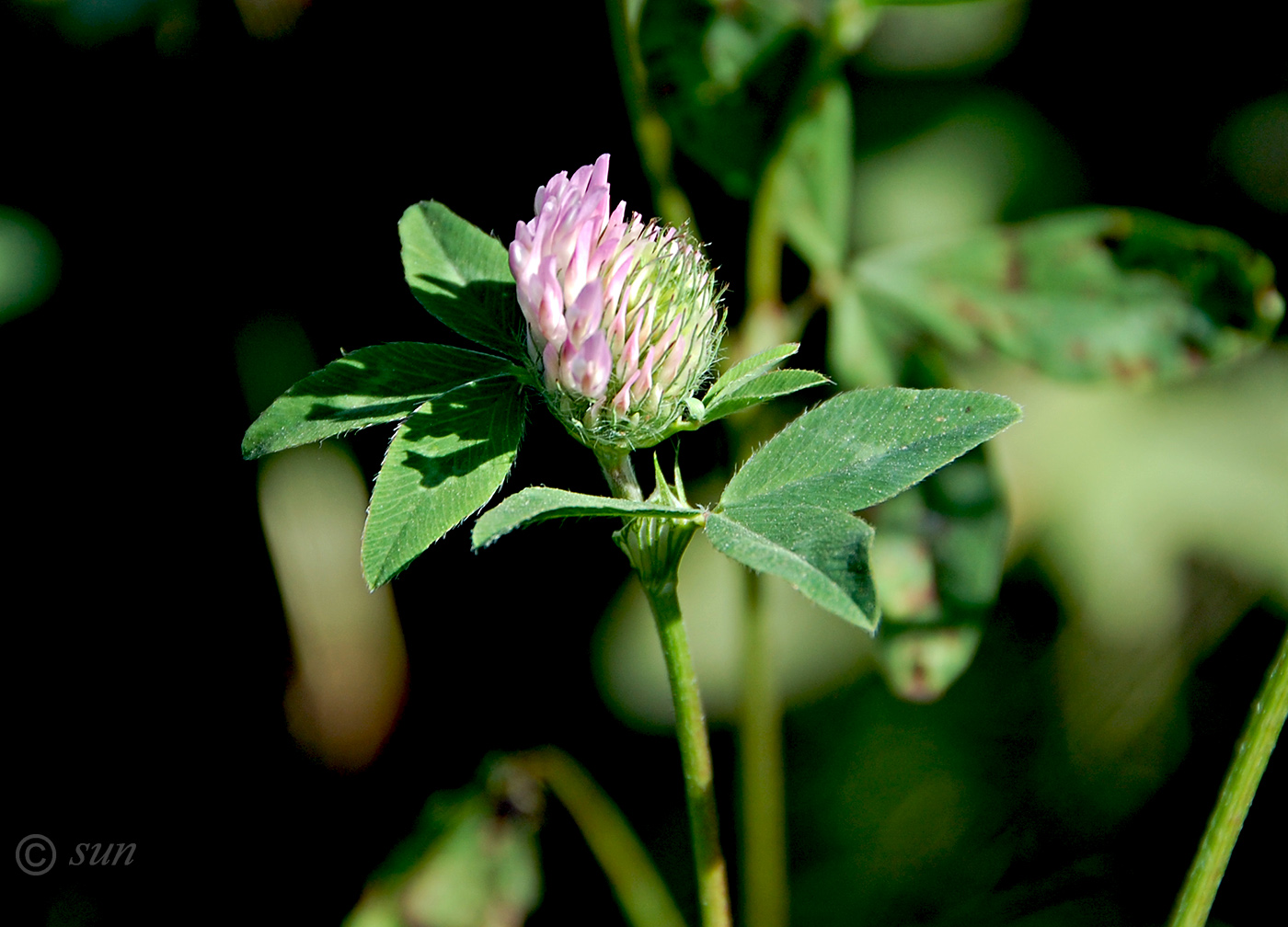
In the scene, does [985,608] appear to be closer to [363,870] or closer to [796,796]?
[796,796]

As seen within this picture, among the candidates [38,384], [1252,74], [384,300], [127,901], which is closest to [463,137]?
[384,300]

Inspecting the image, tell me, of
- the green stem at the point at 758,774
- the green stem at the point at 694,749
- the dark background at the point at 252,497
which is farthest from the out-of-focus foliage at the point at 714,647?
the green stem at the point at 694,749

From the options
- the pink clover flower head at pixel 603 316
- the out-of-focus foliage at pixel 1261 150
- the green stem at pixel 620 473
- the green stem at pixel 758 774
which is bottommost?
the green stem at pixel 758 774

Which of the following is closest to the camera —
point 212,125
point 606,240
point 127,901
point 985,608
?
point 606,240

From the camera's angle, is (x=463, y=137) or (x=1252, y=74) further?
(x=1252, y=74)

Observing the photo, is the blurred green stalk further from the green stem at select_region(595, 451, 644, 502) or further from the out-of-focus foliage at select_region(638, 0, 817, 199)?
the out-of-focus foliage at select_region(638, 0, 817, 199)

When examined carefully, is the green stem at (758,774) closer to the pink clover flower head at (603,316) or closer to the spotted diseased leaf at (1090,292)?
the spotted diseased leaf at (1090,292)
